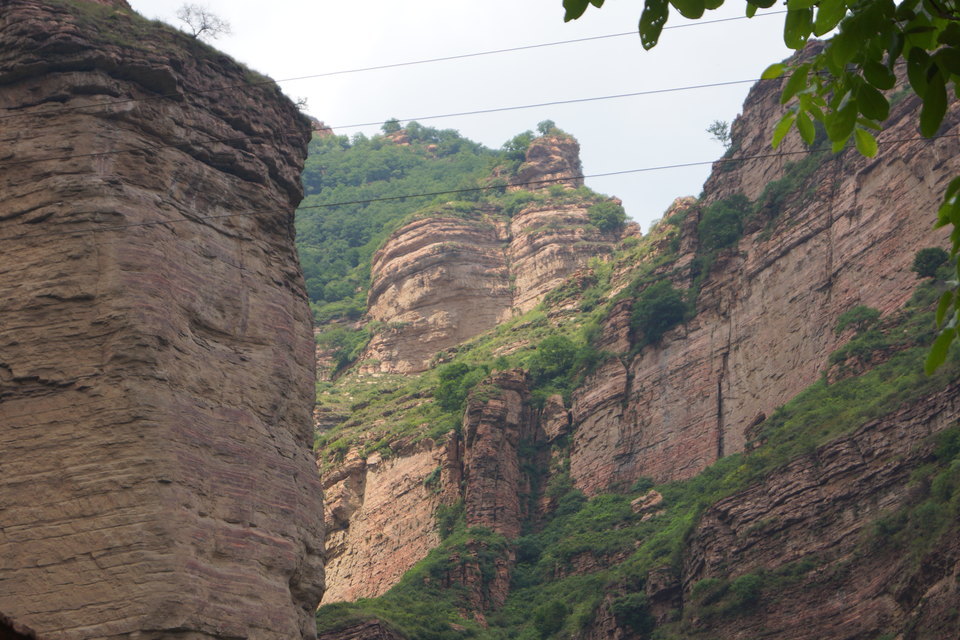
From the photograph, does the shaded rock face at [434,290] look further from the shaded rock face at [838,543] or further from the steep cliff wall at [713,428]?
the shaded rock face at [838,543]

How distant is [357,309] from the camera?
10419 cm

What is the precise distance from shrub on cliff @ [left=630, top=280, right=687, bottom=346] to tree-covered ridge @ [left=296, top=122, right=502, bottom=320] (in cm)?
4267

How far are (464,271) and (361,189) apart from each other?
46.9 metres

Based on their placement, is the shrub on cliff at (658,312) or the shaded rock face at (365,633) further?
the shrub on cliff at (658,312)

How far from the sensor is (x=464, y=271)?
307 ft

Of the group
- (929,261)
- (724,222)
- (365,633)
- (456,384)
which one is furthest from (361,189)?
(365,633)

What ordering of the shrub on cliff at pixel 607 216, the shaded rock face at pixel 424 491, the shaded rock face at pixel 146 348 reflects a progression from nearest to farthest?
the shaded rock face at pixel 146 348, the shaded rock face at pixel 424 491, the shrub on cliff at pixel 607 216

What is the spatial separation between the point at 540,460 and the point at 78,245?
41.0 meters

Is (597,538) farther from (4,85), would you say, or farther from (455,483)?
(4,85)

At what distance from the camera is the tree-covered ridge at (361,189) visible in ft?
371

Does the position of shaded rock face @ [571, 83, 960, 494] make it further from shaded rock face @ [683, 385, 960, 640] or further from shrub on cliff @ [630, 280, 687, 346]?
shaded rock face @ [683, 385, 960, 640]

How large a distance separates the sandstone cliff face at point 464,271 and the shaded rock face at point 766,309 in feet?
80.2

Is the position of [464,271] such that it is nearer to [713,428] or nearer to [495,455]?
[495,455]

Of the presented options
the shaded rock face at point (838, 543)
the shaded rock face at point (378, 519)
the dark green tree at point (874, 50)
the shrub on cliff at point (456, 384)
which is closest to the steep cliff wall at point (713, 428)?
the shaded rock face at point (838, 543)
